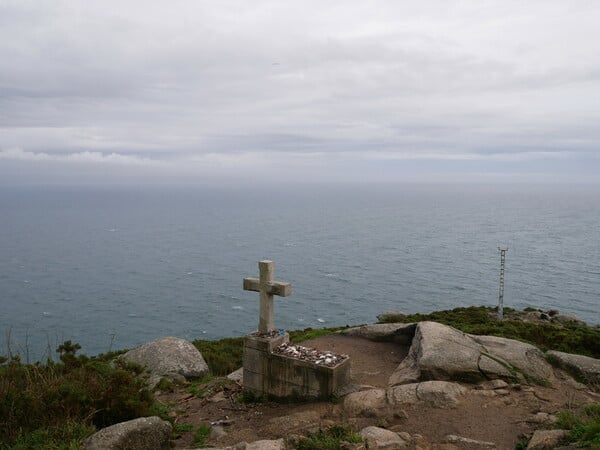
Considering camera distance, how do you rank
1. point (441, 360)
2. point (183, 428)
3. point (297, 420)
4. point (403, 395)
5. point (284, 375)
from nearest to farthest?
point (297, 420) < point (183, 428) < point (403, 395) < point (284, 375) < point (441, 360)

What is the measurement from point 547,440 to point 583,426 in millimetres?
584

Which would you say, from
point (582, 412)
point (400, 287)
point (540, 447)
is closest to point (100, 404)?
point (540, 447)

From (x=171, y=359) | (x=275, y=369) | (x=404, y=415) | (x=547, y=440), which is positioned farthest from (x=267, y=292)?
(x=547, y=440)

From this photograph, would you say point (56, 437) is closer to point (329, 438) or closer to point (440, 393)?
point (329, 438)

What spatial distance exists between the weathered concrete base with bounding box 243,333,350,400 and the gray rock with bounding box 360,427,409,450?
244 cm

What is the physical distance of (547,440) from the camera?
7355 mm

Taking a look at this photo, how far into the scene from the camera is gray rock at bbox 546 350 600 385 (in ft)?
39.1

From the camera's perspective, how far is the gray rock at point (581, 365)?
11922 mm

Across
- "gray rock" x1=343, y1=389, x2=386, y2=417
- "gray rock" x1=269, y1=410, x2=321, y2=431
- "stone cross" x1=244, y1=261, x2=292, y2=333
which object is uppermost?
"stone cross" x1=244, y1=261, x2=292, y2=333

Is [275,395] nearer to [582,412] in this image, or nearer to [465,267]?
[582,412]

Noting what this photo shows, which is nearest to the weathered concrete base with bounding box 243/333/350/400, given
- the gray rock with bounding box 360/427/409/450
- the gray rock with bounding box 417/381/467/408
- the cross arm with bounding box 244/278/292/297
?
the cross arm with bounding box 244/278/292/297

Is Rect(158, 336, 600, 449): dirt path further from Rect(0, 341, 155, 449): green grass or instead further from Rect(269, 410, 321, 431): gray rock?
Rect(0, 341, 155, 449): green grass

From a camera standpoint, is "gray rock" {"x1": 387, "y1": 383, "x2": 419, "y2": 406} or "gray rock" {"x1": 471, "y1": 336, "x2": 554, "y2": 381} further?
"gray rock" {"x1": 471, "y1": 336, "x2": 554, "y2": 381}

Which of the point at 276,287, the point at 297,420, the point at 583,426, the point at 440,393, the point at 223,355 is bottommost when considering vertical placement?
the point at 223,355
